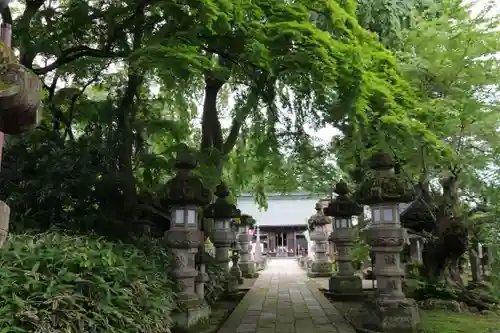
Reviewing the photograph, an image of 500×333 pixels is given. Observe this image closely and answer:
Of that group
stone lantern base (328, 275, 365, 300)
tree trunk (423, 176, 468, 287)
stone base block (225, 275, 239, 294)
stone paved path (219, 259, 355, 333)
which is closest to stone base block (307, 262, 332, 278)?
stone paved path (219, 259, 355, 333)

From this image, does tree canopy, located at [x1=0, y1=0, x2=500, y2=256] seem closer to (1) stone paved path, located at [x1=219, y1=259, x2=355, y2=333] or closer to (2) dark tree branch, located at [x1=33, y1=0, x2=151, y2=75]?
(2) dark tree branch, located at [x1=33, y1=0, x2=151, y2=75]

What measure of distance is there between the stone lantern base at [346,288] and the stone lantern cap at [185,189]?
4.53 metres

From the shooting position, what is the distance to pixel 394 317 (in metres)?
5.94

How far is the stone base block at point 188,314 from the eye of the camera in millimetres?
5750

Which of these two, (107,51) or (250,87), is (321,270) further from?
(107,51)

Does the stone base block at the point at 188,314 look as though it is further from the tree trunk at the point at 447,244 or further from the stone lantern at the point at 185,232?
the tree trunk at the point at 447,244

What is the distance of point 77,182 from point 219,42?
2.99 metres

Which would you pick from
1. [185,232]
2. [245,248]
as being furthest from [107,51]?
[245,248]

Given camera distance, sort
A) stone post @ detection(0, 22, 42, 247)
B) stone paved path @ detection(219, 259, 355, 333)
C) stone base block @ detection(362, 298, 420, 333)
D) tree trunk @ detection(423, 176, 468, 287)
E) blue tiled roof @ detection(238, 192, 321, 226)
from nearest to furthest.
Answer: stone post @ detection(0, 22, 42, 247), stone base block @ detection(362, 298, 420, 333), stone paved path @ detection(219, 259, 355, 333), tree trunk @ detection(423, 176, 468, 287), blue tiled roof @ detection(238, 192, 321, 226)

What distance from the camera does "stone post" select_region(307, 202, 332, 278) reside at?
15.5 m

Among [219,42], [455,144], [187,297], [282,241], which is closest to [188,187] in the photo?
[187,297]

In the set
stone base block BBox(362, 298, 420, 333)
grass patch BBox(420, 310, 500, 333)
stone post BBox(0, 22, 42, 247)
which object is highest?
stone post BBox(0, 22, 42, 247)

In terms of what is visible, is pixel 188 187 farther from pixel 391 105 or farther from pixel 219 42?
pixel 391 105

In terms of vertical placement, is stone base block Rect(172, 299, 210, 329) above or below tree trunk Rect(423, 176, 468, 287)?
below
